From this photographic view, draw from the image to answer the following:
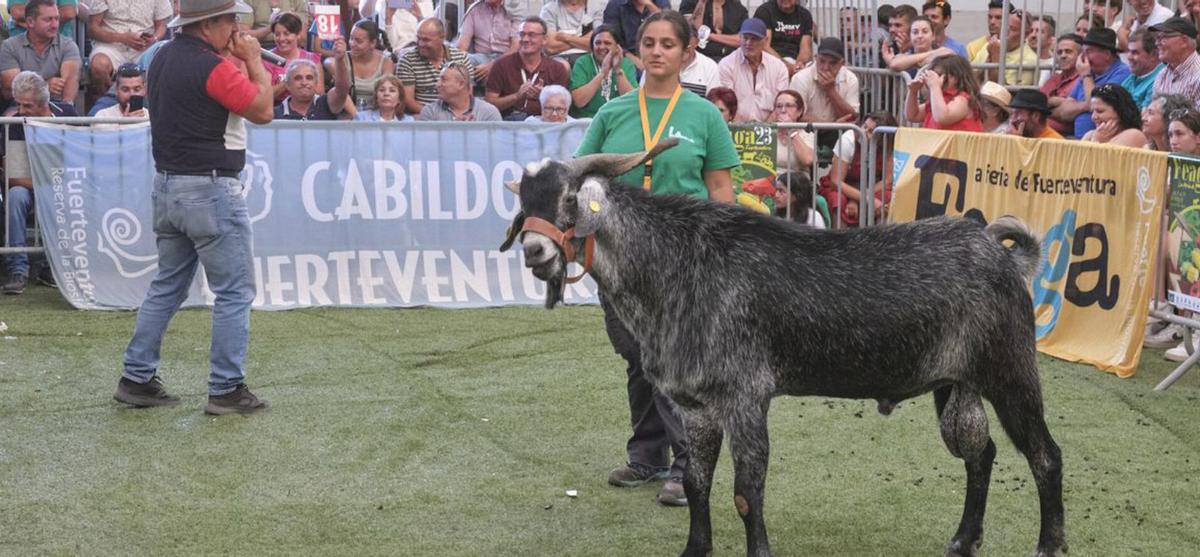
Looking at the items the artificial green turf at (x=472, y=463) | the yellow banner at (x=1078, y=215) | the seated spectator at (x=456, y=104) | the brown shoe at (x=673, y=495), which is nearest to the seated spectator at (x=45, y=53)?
the seated spectator at (x=456, y=104)

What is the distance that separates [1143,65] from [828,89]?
303cm

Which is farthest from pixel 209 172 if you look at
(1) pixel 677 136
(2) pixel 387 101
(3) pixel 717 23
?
(3) pixel 717 23

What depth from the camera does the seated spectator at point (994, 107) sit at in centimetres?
1198

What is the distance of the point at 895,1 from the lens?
1950 centimetres

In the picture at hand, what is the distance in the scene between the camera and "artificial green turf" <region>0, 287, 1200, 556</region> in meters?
6.37

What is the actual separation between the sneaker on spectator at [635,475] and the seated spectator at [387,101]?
6295 millimetres

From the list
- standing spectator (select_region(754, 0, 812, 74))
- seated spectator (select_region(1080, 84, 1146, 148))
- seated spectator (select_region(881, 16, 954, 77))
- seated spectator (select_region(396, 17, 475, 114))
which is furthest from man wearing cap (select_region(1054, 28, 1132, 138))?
seated spectator (select_region(396, 17, 475, 114))

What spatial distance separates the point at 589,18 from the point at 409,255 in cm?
496

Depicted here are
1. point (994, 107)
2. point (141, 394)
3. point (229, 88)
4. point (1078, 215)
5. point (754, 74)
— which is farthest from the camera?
point (754, 74)

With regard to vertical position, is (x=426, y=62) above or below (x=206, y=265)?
above

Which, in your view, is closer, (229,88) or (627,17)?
(229,88)

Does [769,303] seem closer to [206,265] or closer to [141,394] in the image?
[206,265]

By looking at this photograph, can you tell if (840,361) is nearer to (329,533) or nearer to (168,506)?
(329,533)

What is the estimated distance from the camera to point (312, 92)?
13.1 meters
